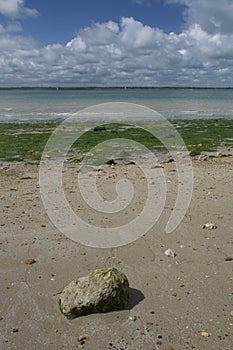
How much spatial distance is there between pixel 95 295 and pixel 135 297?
64 cm

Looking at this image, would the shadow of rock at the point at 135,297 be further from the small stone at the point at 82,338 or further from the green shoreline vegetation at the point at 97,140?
the green shoreline vegetation at the point at 97,140

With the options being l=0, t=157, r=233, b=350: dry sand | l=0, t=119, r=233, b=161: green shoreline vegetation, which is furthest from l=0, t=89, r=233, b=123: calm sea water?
l=0, t=157, r=233, b=350: dry sand

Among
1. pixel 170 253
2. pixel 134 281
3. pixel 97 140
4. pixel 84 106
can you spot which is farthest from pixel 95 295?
pixel 84 106

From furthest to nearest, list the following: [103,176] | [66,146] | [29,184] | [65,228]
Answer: [66,146], [103,176], [29,184], [65,228]

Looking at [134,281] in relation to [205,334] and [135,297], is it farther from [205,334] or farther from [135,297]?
[205,334]

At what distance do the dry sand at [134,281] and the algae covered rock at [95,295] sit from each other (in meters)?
0.10

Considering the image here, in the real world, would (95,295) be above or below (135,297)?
above

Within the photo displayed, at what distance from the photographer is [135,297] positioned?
14.6 feet

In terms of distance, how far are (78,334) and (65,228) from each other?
9.46ft

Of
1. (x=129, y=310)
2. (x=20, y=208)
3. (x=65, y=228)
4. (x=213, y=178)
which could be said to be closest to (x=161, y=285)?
(x=129, y=310)

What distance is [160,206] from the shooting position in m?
7.73

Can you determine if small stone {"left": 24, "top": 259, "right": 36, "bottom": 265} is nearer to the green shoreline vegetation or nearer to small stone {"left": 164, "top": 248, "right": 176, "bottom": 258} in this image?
small stone {"left": 164, "top": 248, "right": 176, "bottom": 258}

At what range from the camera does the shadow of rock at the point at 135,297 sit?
4315mm

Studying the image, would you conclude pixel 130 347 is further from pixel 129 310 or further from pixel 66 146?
pixel 66 146
